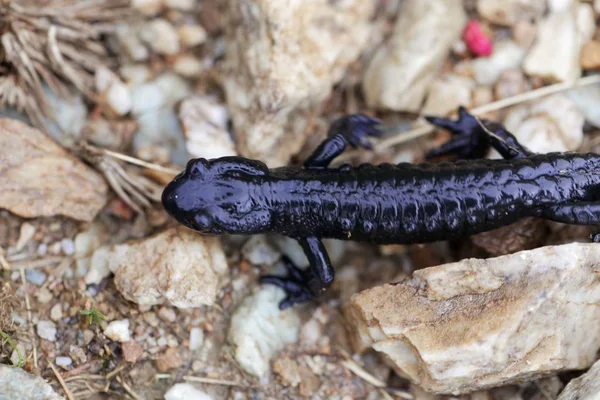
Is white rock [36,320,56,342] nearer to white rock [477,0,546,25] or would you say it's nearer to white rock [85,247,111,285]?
white rock [85,247,111,285]

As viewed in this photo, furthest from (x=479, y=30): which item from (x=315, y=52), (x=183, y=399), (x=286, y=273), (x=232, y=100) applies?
(x=183, y=399)

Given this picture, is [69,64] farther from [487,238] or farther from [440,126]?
[487,238]

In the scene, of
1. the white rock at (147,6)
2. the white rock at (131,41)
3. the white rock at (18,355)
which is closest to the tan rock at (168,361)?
the white rock at (18,355)

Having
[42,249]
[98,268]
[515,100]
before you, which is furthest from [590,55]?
[42,249]

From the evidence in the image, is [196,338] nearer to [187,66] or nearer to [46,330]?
[46,330]

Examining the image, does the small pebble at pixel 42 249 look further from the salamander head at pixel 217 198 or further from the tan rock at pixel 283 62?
the tan rock at pixel 283 62

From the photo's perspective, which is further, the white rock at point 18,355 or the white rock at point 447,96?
the white rock at point 447,96
